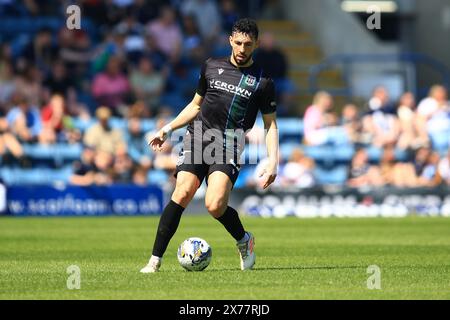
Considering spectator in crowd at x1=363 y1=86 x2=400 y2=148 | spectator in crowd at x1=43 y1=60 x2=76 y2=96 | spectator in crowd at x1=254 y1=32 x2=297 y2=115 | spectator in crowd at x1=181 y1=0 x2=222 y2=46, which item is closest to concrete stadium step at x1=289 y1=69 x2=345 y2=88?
spectator in crowd at x1=254 y1=32 x2=297 y2=115

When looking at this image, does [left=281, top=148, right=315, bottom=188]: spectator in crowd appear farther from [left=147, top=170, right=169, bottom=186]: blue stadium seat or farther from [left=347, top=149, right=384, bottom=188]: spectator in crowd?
[left=147, top=170, right=169, bottom=186]: blue stadium seat

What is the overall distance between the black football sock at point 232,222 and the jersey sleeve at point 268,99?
1006mm

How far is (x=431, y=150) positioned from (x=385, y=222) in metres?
4.51

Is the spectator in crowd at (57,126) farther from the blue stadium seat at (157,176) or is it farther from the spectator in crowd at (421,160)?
the spectator in crowd at (421,160)

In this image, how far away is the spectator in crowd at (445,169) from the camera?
23.8 metres

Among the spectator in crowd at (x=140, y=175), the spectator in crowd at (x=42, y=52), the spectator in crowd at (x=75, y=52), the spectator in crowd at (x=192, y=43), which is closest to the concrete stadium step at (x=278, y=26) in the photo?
the spectator in crowd at (x=192, y=43)

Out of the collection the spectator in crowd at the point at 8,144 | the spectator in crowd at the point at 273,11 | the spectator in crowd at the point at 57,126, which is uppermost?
the spectator in crowd at the point at 273,11

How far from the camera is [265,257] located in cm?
1315

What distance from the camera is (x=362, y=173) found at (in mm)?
23656

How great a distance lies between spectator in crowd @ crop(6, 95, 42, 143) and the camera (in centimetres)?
2311

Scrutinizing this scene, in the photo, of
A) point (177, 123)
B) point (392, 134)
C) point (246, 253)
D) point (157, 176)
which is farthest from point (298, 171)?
point (177, 123)

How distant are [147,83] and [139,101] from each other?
70 cm
